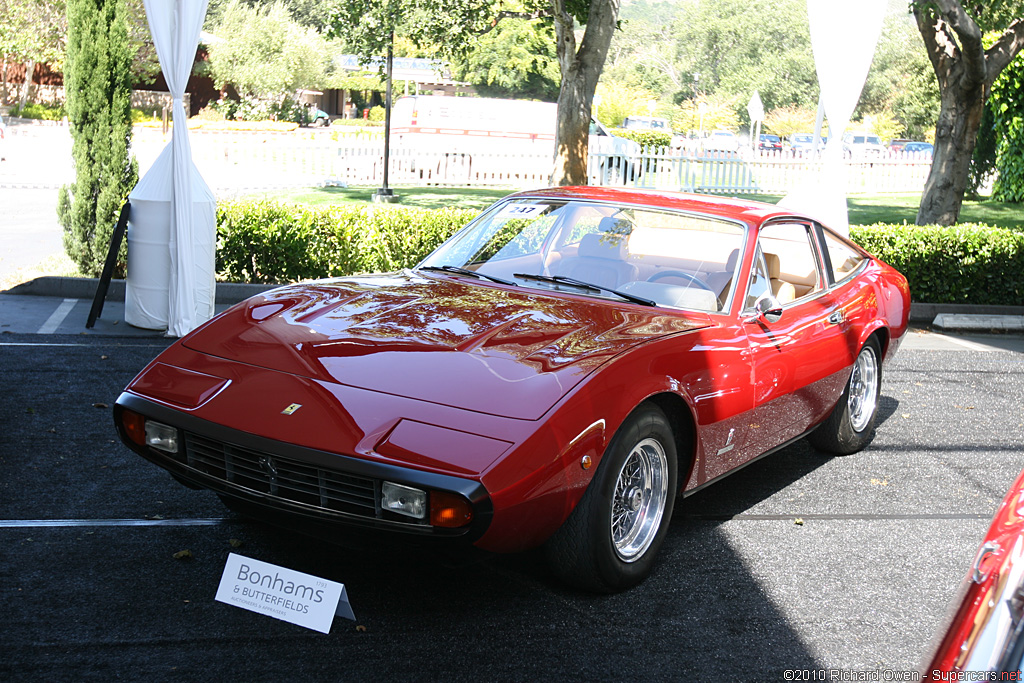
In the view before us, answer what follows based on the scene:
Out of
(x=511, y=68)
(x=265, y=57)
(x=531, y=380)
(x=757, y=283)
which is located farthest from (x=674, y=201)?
(x=511, y=68)

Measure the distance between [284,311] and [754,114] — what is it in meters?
28.9

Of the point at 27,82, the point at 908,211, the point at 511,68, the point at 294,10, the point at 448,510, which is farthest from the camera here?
the point at 294,10

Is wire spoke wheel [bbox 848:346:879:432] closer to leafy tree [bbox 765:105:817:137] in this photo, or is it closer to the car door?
the car door

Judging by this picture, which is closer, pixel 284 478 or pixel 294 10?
pixel 284 478

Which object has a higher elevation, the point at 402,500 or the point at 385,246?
the point at 385,246

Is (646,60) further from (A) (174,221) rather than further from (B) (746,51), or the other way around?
(A) (174,221)

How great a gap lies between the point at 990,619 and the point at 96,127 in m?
9.21

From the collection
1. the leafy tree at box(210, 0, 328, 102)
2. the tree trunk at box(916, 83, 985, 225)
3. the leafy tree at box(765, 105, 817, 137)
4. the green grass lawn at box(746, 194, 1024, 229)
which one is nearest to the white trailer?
the green grass lawn at box(746, 194, 1024, 229)

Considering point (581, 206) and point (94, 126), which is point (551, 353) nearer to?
point (581, 206)

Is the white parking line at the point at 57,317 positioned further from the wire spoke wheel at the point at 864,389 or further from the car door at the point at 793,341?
the wire spoke wheel at the point at 864,389

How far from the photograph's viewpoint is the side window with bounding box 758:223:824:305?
480 cm

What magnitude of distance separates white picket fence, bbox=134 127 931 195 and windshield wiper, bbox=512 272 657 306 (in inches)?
639

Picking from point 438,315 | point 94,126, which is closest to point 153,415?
point 438,315

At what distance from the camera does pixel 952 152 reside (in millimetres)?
12273
